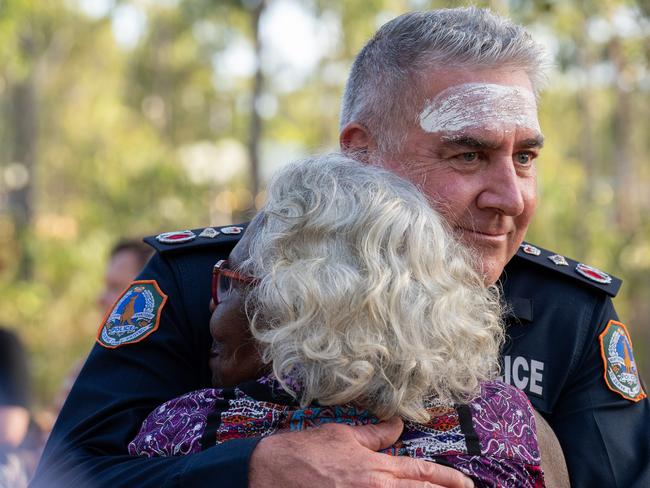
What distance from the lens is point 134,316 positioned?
2514 mm

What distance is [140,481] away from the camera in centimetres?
202

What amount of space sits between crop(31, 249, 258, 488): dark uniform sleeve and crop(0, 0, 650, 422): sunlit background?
0.51 meters

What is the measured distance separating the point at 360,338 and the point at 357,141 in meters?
1.10

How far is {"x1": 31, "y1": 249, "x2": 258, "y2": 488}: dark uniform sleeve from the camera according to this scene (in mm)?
1984

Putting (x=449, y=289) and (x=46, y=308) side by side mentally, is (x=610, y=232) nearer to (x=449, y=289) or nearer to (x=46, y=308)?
(x=46, y=308)

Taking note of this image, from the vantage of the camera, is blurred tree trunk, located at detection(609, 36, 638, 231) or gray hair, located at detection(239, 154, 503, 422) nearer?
gray hair, located at detection(239, 154, 503, 422)

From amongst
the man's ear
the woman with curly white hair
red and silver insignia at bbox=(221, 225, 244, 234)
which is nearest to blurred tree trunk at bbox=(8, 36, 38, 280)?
red and silver insignia at bbox=(221, 225, 244, 234)

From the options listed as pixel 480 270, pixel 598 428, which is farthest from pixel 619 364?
pixel 480 270

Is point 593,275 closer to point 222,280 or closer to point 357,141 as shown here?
point 357,141

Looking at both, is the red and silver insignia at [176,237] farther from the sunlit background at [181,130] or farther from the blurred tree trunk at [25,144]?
→ the blurred tree trunk at [25,144]

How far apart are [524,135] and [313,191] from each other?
→ 0.83 m

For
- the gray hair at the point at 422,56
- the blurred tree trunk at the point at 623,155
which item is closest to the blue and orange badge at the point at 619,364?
the gray hair at the point at 422,56

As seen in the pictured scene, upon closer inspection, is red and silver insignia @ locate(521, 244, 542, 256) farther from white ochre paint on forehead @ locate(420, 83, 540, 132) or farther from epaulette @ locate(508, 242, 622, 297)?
white ochre paint on forehead @ locate(420, 83, 540, 132)

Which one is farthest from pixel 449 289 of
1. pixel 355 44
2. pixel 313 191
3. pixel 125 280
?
pixel 355 44
